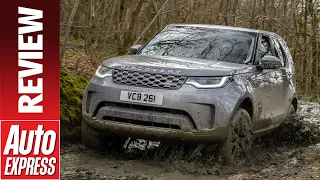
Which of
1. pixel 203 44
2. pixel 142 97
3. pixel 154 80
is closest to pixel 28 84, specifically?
pixel 142 97

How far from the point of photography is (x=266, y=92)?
7.51 meters

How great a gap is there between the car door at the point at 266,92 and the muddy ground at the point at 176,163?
18.4 inches

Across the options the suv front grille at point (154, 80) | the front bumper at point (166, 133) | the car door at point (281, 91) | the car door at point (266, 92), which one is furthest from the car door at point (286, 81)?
the suv front grille at point (154, 80)

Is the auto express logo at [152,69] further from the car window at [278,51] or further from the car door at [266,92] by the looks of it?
the car window at [278,51]

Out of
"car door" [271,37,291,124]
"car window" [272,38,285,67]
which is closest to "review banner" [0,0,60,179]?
"car door" [271,37,291,124]

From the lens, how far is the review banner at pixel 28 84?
13.7 feet

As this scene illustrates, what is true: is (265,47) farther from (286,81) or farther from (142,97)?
(142,97)

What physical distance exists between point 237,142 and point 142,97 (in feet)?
4.24

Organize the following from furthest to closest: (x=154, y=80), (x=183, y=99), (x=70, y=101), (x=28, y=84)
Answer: (x=70, y=101)
(x=154, y=80)
(x=183, y=99)
(x=28, y=84)

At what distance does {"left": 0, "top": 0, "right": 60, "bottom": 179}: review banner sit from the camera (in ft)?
13.7

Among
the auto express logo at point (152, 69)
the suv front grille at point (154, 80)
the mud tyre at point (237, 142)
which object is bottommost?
the mud tyre at point (237, 142)

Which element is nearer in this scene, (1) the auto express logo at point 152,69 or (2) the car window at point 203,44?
(1) the auto express logo at point 152,69

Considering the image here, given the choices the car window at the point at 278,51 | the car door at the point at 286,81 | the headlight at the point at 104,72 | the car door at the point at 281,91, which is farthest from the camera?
the car window at the point at 278,51

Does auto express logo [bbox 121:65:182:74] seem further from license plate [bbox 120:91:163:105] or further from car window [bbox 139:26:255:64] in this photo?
car window [bbox 139:26:255:64]
